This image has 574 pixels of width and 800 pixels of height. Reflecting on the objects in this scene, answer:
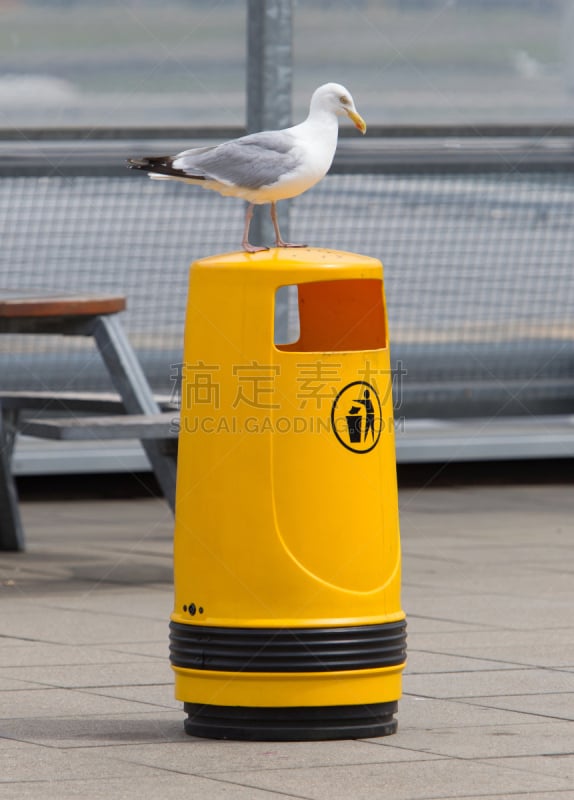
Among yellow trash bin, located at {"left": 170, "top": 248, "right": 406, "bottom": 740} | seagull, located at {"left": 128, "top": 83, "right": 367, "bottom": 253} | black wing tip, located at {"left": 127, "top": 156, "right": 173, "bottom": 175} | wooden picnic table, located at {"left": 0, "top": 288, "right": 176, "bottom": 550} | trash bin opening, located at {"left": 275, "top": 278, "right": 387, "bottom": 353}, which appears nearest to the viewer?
yellow trash bin, located at {"left": 170, "top": 248, "right": 406, "bottom": 740}

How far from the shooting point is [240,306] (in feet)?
14.5

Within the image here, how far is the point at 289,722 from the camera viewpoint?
14.4 ft

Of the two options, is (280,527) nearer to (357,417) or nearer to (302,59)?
(357,417)

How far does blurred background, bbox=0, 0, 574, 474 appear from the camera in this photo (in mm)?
9781

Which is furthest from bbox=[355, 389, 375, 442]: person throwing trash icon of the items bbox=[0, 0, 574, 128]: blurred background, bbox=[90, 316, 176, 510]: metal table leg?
bbox=[0, 0, 574, 128]: blurred background

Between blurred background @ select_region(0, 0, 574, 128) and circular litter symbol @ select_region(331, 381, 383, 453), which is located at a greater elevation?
blurred background @ select_region(0, 0, 574, 128)

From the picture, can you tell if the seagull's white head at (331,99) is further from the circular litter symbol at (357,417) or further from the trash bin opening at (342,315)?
the circular litter symbol at (357,417)

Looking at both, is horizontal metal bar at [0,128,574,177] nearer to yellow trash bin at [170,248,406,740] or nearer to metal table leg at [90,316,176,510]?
metal table leg at [90,316,176,510]

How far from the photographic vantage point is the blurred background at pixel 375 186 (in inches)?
385

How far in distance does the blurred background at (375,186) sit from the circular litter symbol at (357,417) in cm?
496

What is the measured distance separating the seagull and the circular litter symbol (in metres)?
0.51

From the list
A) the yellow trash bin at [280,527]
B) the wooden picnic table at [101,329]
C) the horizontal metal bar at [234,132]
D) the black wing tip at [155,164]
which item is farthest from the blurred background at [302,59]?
the yellow trash bin at [280,527]

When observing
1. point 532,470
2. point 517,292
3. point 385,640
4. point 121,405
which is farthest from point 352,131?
point 385,640

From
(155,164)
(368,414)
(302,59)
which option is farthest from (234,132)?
(368,414)
